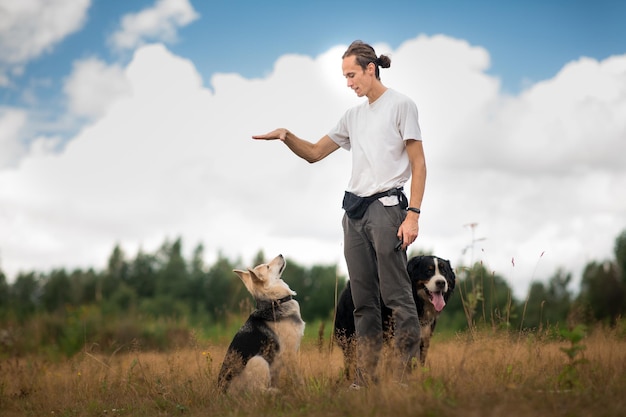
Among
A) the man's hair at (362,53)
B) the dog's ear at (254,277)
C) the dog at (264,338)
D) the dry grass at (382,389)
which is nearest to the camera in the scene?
the dry grass at (382,389)

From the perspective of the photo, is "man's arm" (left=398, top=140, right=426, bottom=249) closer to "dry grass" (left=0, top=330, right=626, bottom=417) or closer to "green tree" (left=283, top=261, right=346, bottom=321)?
"dry grass" (left=0, top=330, right=626, bottom=417)

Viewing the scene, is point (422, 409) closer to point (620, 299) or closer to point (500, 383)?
point (500, 383)

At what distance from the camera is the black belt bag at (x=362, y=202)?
16.5 feet

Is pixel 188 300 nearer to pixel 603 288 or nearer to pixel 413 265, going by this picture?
pixel 603 288

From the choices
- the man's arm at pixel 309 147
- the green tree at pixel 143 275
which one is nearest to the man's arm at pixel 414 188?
the man's arm at pixel 309 147

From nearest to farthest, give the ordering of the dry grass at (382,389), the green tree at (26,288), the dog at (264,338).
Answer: the dry grass at (382,389) → the dog at (264,338) → the green tree at (26,288)

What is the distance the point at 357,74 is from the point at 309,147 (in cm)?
94

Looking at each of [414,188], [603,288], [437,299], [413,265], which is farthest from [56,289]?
[414,188]

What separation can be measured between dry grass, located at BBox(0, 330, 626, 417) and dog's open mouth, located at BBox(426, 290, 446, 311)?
342mm

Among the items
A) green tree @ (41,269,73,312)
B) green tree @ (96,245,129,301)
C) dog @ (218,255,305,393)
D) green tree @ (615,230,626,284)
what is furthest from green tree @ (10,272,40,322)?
dog @ (218,255,305,393)

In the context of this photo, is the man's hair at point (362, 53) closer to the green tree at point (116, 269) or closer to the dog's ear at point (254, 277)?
the dog's ear at point (254, 277)

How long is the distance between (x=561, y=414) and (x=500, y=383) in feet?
2.79

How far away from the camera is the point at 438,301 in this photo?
6031 millimetres

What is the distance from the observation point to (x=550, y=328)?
6098 millimetres
